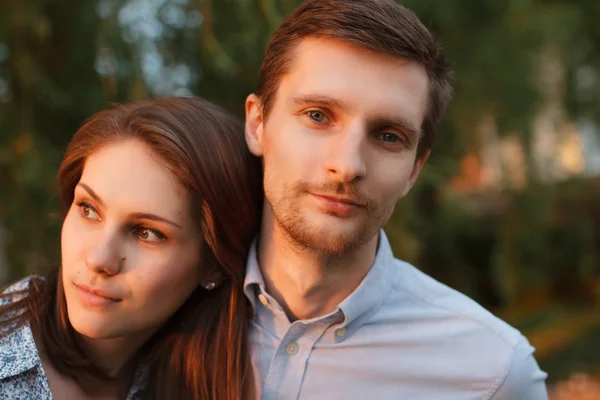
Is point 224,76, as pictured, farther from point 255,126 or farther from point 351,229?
point 351,229

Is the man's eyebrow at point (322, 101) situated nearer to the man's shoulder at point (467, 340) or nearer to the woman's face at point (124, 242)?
the woman's face at point (124, 242)

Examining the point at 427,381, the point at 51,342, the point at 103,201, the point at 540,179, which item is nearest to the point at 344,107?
the point at 103,201

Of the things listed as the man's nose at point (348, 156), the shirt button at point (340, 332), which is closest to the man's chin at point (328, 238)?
the man's nose at point (348, 156)

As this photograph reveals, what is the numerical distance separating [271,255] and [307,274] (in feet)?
0.51

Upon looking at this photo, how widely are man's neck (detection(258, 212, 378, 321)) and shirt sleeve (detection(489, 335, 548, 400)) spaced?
0.52 m

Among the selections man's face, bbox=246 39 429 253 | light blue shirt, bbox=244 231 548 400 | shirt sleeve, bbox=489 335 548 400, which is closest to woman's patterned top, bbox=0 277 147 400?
light blue shirt, bbox=244 231 548 400

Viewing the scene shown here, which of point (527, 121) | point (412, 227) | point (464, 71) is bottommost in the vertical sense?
point (412, 227)

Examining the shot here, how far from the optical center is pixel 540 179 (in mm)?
3971

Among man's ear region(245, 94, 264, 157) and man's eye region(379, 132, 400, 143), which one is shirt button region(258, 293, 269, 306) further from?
man's eye region(379, 132, 400, 143)

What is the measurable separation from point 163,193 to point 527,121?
247 centimetres

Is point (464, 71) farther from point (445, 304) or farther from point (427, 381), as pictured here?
point (427, 381)

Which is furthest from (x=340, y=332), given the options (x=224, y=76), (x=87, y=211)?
(x=224, y=76)

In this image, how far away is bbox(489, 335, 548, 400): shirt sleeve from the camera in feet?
6.46

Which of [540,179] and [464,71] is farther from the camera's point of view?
[540,179]
